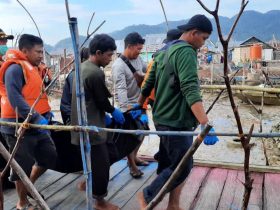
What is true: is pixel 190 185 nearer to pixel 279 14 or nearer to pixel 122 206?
pixel 122 206

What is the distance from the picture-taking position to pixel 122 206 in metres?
3.42

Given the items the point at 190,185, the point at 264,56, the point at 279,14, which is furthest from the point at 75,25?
the point at 279,14

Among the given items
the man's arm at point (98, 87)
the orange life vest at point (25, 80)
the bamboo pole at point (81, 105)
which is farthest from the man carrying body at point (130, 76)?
the bamboo pole at point (81, 105)

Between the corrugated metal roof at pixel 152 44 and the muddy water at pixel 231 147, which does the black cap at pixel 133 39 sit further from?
the corrugated metal roof at pixel 152 44

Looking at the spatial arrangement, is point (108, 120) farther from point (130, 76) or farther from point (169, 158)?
point (169, 158)

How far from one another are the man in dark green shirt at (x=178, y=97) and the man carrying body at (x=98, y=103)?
0.44 metres

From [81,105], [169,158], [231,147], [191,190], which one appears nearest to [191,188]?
[191,190]

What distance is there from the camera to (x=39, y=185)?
13.1 ft

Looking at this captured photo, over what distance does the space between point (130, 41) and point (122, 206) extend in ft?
5.93

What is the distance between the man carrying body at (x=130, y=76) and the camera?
13.1 feet

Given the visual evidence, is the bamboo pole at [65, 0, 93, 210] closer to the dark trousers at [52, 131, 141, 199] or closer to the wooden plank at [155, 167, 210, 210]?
the dark trousers at [52, 131, 141, 199]

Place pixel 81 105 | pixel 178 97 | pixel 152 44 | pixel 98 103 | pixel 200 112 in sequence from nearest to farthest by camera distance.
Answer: pixel 81 105
pixel 200 112
pixel 178 97
pixel 98 103
pixel 152 44

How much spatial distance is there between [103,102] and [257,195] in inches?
69.8

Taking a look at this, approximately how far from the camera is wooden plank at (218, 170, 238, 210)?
3.35 m
